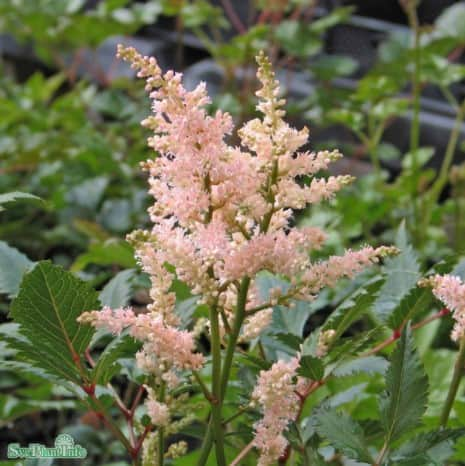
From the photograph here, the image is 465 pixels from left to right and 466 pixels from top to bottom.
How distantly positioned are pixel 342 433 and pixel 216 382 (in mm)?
80

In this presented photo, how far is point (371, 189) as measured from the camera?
145 cm

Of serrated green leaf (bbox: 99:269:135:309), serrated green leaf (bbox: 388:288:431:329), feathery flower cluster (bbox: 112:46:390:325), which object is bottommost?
serrated green leaf (bbox: 99:269:135:309)

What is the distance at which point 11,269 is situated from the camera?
604mm

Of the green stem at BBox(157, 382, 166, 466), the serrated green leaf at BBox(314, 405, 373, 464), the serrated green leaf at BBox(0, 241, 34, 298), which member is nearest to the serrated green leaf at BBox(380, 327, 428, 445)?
the serrated green leaf at BBox(314, 405, 373, 464)

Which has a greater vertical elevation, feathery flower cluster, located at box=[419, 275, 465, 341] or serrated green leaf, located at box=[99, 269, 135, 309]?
feathery flower cluster, located at box=[419, 275, 465, 341]

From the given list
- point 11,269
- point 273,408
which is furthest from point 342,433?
point 11,269

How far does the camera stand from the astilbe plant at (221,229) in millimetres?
450

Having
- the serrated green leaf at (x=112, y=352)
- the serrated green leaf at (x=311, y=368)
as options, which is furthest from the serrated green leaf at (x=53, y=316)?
the serrated green leaf at (x=311, y=368)

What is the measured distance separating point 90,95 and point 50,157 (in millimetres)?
195

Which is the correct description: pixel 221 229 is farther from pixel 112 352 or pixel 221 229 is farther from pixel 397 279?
pixel 397 279

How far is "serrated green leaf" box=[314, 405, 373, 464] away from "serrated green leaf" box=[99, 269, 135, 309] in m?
0.17

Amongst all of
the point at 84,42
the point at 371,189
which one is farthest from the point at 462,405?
the point at 84,42

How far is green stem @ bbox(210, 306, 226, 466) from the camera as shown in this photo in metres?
0.48

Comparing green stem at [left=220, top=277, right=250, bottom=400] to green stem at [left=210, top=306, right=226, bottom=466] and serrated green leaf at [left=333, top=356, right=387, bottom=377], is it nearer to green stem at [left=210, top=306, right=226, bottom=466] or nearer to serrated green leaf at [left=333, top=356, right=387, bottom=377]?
green stem at [left=210, top=306, right=226, bottom=466]
